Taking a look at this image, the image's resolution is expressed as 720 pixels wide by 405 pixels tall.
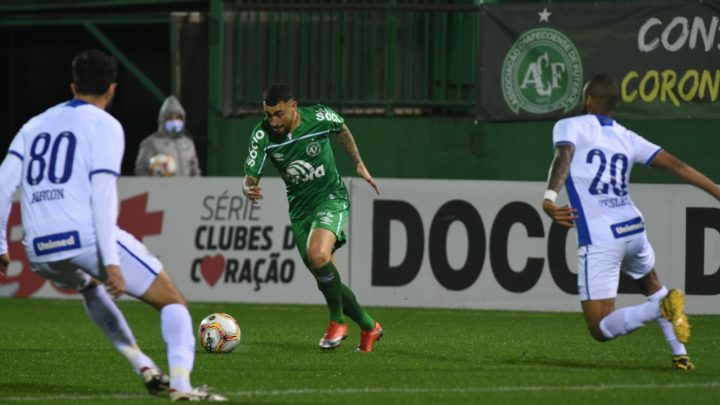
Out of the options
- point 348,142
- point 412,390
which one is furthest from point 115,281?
point 348,142

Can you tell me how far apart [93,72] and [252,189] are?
2.99m

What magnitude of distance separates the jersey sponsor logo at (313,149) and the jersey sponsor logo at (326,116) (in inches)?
8.0

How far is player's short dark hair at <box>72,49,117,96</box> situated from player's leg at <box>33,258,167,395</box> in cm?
94

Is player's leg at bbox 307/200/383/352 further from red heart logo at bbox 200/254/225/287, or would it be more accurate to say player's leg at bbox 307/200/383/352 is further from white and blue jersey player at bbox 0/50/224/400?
red heart logo at bbox 200/254/225/287

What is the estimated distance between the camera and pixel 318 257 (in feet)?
33.2

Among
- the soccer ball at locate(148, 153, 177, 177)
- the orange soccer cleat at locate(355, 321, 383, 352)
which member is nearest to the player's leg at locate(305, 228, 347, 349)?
the orange soccer cleat at locate(355, 321, 383, 352)

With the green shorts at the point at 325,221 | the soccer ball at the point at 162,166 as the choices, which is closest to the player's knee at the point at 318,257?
the green shorts at the point at 325,221

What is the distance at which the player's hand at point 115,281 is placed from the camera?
22.0 feet

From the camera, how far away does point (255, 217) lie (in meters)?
15.3

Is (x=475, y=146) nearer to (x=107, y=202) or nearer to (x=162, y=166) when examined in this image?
(x=162, y=166)

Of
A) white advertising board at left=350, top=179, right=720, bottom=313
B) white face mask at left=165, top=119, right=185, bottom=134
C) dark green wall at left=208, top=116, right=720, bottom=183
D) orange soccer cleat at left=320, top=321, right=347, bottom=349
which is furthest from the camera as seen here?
white face mask at left=165, top=119, right=185, bottom=134

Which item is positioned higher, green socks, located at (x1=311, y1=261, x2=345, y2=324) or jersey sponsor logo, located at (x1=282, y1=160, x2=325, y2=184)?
jersey sponsor logo, located at (x1=282, y1=160, x2=325, y2=184)

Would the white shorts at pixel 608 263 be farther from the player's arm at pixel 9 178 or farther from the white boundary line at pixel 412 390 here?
the player's arm at pixel 9 178

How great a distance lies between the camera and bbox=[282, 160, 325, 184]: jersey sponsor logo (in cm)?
1048
